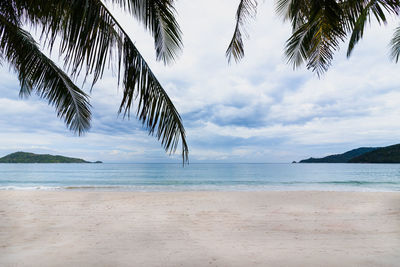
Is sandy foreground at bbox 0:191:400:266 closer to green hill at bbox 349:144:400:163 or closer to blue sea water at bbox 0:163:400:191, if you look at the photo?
blue sea water at bbox 0:163:400:191

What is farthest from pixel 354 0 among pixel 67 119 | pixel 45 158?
pixel 45 158

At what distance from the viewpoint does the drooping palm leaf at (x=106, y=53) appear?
1819mm

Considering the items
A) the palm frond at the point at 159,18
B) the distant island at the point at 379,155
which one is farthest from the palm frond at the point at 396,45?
the distant island at the point at 379,155

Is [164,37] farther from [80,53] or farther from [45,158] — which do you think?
[45,158]

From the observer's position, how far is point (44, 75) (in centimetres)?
400

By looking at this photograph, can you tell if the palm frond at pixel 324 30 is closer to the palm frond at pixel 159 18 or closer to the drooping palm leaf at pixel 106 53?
the palm frond at pixel 159 18

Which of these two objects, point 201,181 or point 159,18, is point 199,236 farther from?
point 201,181

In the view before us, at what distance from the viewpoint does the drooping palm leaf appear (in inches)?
71.6

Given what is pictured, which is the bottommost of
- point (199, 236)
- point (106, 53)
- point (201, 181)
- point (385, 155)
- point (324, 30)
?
→ point (201, 181)

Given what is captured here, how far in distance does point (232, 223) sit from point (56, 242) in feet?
10.3

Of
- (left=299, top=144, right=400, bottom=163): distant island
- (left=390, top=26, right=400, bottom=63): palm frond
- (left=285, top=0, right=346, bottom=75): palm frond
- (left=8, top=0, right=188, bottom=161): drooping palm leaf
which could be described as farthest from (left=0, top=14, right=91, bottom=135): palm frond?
(left=299, top=144, right=400, bottom=163): distant island

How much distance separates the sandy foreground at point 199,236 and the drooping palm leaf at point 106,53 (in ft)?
5.83

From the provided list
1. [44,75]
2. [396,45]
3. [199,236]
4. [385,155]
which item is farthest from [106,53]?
[385,155]

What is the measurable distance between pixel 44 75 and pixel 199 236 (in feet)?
12.1
